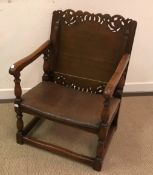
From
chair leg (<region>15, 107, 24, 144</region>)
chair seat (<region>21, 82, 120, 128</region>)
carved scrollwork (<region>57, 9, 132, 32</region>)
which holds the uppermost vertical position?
carved scrollwork (<region>57, 9, 132, 32</region>)

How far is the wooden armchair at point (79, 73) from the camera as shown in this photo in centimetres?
157

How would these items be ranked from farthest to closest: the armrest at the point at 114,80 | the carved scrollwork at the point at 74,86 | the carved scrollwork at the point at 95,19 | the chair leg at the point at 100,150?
the carved scrollwork at the point at 74,86 → the carved scrollwork at the point at 95,19 → the chair leg at the point at 100,150 → the armrest at the point at 114,80

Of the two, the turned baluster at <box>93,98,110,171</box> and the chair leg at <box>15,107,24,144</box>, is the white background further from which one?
the turned baluster at <box>93,98,110,171</box>

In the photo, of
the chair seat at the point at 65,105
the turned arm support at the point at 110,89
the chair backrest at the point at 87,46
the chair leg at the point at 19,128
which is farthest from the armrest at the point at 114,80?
the chair leg at the point at 19,128

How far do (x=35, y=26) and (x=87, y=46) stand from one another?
472 millimetres

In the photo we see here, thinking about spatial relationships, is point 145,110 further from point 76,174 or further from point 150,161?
point 76,174

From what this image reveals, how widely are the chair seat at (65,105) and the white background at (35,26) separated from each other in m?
0.44

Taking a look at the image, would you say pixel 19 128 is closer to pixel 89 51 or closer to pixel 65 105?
pixel 65 105

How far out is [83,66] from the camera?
6.02ft

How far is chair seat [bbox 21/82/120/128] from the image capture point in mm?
1527

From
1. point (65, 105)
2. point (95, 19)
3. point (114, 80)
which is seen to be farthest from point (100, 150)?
point (95, 19)

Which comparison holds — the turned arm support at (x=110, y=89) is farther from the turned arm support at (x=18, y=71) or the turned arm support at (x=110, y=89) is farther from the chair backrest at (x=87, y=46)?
the turned arm support at (x=18, y=71)

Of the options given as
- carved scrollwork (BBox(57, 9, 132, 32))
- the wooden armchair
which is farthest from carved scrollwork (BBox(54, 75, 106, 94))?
carved scrollwork (BBox(57, 9, 132, 32))

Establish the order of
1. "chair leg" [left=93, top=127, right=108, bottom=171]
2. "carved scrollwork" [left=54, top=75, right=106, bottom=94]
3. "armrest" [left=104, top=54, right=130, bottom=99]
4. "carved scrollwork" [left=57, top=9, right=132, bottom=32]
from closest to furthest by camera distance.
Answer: "armrest" [left=104, top=54, right=130, bottom=99], "chair leg" [left=93, top=127, right=108, bottom=171], "carved scrollwork" [left=57, top=9, right=132, bottom=32], "carved scrollwork" [left=54, top=75, right=106, bottom=94]
